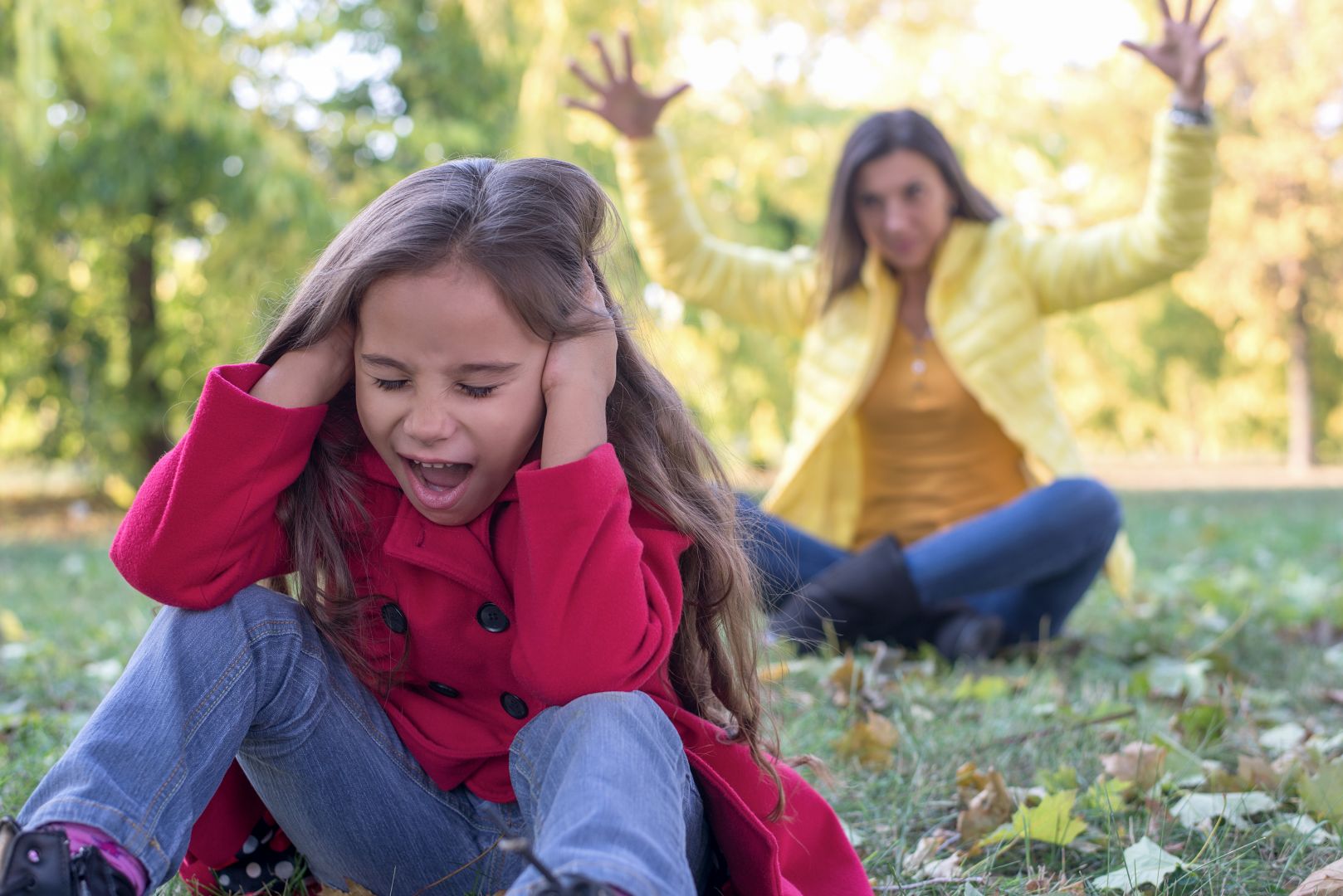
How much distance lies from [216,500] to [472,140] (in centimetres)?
798

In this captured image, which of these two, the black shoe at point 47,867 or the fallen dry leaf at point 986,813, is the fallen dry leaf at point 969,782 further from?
the black shoe at point 47,867

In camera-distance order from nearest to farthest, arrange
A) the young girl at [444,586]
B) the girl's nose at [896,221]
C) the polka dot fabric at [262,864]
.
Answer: the young girl at [444,586], the polka dot fabric at [262,864], the girl's nose at [896,221]

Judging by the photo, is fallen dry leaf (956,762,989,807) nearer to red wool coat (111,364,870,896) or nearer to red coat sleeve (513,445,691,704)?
red wool coat (111,364,870,896)

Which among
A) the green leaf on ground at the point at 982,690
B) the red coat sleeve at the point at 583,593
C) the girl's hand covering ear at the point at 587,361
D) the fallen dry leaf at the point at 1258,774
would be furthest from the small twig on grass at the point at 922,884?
the green leaf on ground at the point at 982,690

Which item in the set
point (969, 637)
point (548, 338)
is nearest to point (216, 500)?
point (548, 338)

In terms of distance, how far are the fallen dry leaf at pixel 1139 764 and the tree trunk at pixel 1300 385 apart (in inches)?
635

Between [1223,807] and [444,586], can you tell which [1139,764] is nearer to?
[1223,807]

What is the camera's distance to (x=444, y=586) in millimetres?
1581

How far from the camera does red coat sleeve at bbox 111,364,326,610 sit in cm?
148

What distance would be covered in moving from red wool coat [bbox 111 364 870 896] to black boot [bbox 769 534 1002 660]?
170cm

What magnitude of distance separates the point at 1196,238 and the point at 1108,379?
1876 cm

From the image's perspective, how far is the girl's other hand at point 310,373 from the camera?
63.1 inches

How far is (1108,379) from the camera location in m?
21.3

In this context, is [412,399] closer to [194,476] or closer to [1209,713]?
[194,476]
